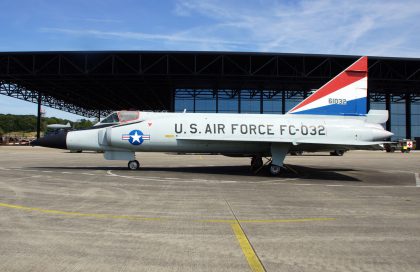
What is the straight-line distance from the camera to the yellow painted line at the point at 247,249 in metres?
4.30

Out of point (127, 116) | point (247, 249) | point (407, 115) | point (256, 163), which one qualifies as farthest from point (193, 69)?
point (247, 249)

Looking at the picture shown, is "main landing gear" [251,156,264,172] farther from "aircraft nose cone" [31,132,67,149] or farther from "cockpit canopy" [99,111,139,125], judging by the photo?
"aircraft nose cone" [31,132,67,149]

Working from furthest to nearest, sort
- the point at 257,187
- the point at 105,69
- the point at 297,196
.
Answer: the point at 105,69 → the point at 257,187 → the point at 297,196

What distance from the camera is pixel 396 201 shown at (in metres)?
9.23

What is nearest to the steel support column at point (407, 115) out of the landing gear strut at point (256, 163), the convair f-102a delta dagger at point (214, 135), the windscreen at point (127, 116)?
Result: the convair f-102a delta dagger at point (214, 135)

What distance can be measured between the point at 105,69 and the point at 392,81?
36.6 meters

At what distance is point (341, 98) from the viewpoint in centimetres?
1717

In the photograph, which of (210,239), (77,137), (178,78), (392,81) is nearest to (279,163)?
(77,137)

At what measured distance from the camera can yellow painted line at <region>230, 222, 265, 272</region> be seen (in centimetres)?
430

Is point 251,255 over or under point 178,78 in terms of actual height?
under

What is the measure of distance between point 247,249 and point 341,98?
46.5 ft

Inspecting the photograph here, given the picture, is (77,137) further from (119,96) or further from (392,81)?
(119,96)

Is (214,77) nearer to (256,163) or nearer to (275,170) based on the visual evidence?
(256,163)

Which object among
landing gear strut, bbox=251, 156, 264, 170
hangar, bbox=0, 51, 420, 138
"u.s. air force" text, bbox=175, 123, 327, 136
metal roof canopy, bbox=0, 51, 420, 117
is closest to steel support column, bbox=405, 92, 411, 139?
hangar, bbox=0, 51, 420, 138
